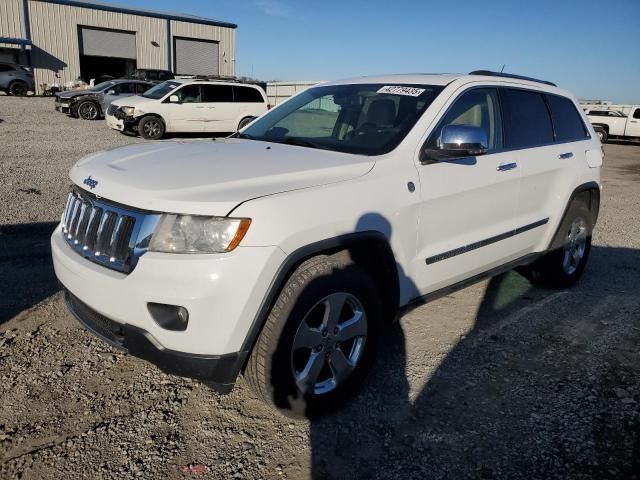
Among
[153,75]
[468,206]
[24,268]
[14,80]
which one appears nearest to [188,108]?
[24,268]

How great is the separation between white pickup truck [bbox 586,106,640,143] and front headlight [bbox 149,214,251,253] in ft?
83.1

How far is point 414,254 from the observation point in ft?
10.4

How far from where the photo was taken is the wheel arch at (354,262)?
8.04 ft

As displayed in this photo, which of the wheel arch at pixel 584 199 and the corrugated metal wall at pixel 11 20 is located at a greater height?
the corrugated metal wall at pixel 11 20

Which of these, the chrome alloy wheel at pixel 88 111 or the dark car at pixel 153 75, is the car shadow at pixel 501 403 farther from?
the dark car at pixel 153 75

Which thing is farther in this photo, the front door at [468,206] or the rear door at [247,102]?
the rear door at [247,102]

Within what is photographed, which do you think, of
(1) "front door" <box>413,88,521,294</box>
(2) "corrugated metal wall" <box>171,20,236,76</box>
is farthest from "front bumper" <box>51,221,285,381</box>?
(2) "corrugated metal wall" <box>171,20,236,76</box>

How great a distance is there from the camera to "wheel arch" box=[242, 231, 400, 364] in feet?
8.04

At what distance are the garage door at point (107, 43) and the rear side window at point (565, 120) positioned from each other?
40.7 m

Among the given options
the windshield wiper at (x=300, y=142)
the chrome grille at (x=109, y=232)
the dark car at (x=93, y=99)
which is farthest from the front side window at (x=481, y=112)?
the dark car at (x=93, y=99)

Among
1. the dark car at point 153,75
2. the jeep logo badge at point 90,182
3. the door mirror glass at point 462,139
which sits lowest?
the jeep logo badge at point 90,182

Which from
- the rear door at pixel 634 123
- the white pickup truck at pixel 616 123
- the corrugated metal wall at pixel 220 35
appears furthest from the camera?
the corrugated metal wall at pixel 220 35

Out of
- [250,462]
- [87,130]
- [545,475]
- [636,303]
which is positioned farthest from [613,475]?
[87,130]

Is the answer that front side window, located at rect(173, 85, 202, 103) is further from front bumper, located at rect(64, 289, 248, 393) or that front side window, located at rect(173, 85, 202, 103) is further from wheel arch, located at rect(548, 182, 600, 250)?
front bumper, located at rect(64, 289, 248, 393)
